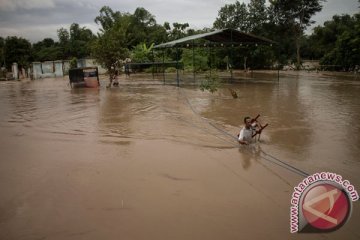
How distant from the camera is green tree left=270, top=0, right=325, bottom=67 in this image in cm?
3591

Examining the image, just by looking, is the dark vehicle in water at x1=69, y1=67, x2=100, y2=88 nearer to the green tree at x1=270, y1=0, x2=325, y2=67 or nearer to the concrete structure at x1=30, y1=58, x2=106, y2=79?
the concrete structure at x1=30, y1=58, x2=106, y2=79

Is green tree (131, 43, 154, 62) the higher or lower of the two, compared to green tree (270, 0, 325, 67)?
lower

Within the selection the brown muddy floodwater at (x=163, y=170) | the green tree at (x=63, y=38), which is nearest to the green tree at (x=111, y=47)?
the brown muddy floodwater at (x=163, y=170)

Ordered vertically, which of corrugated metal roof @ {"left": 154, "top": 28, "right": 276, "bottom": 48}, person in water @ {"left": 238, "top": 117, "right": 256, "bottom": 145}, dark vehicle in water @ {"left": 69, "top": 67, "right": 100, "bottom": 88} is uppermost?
corrugated metal roof @ {"left": 154, "top": 28, "right": 276, "bottom": 48}

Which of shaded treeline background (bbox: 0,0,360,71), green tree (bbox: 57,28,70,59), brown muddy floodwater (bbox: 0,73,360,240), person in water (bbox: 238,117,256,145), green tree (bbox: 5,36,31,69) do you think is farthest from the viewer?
green tree (bbox: 57,28,70,59)

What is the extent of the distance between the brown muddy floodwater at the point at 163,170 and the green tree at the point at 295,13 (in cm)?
2690

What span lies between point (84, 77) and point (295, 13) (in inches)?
1005

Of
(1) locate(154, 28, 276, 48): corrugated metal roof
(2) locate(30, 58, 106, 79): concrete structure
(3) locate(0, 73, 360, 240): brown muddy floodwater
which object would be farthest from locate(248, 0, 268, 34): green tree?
(3) locate(0, 73, 360, 240): brown muddy floodwater

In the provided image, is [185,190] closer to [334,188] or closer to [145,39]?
[334,188]

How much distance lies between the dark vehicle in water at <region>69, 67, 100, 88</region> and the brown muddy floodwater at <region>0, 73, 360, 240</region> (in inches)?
369

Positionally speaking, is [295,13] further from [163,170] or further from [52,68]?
[163,170]

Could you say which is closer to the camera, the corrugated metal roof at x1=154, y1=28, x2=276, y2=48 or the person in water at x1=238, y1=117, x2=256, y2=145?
the person in water at x1=238, y1=117, x2=256, y2=145

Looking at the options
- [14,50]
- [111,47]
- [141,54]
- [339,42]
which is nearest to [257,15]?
[339,42]

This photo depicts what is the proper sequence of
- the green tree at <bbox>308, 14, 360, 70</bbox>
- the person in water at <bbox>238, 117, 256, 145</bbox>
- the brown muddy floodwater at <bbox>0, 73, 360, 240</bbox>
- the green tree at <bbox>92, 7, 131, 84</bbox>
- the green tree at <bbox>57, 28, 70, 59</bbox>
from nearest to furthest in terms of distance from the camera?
the brown muddy floodwater at <bbox>0, 73, 360, 240</bbox>, the person in water at <bbox>238, 117, 256, 145</bbox>, the green tree at <bbox>92, 7, 131, 84</bbox>, the green tree at <bbox>308, 14, 360, 70</bbox>, the green tree at <bbox>57, 28, 70, 59</bbox>
